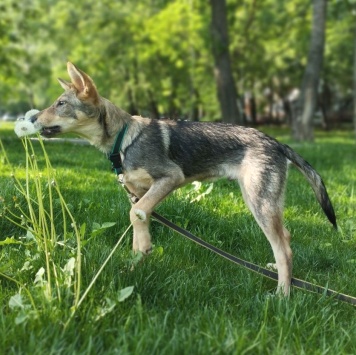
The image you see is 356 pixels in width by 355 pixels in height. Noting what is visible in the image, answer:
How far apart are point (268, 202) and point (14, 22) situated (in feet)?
Result: 65.3

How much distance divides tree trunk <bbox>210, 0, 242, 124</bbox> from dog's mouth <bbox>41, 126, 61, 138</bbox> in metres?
13.4

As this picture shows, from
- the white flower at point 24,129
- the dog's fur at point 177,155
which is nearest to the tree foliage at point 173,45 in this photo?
the dog's fur at point 177,155

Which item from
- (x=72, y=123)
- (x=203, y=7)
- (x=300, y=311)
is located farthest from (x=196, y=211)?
(x=203, y=7)

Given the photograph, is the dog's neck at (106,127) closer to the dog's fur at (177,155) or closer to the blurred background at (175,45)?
the dog's fur at (177,155)

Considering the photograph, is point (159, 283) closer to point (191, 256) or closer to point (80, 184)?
point (191, 256)

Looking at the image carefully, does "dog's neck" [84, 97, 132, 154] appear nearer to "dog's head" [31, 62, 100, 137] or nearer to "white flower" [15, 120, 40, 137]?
"dog's head" [31, 62, 100, 137]

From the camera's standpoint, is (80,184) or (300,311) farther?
(80,184)

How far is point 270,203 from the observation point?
375 cm

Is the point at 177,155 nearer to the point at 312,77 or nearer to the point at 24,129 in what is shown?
the point at 24,129

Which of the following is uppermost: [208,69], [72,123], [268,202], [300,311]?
[72,123]

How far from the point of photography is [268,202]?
375 centimetres

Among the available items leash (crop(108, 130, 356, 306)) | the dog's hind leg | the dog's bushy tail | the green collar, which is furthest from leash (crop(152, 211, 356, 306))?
the dog's bushy tail

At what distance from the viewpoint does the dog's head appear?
3.73m

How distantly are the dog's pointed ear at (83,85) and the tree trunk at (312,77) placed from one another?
46.7ft
